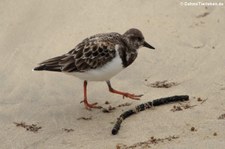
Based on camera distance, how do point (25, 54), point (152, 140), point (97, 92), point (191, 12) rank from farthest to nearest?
point (191, 12), point (25, 54), point (97, 92), point (152, 140)

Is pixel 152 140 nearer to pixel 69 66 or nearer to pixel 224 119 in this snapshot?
pixel 224 119

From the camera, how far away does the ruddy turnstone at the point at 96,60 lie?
6.84 metres

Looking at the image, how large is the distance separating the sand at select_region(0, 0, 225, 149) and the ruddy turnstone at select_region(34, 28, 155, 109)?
1.62 feet

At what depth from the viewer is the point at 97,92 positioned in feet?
24.9

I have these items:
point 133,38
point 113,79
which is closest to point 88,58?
point 133,38

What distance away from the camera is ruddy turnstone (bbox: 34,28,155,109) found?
6.84 metres

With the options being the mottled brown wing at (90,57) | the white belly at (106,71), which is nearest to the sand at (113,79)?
the white belly at (106,71)

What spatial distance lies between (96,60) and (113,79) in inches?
39.4

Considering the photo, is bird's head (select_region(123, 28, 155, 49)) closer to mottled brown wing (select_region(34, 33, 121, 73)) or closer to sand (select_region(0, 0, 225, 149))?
mottled brown wing (select_region(34, 33, 121, 73))

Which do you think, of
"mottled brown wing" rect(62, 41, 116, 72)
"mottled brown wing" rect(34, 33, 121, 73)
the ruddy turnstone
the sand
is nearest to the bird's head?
the ruddy turnstone

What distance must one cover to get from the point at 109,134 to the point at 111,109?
0.83 m

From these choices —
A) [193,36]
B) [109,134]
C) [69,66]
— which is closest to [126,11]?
[193,36]

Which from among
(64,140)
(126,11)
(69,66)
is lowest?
(64,140)

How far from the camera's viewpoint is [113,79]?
781cm
